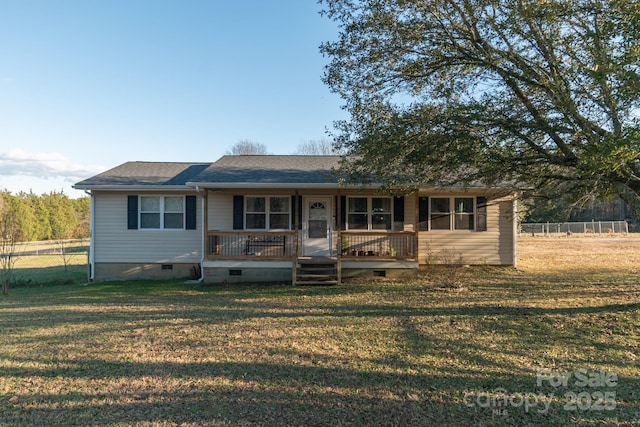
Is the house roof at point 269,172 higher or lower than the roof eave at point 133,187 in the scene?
higher

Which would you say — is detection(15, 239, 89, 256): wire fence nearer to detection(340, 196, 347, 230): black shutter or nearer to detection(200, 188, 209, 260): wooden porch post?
detection(200, 188, 209, 260): wooden porch post

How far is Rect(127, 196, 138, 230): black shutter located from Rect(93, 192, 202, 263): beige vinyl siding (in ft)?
0.45

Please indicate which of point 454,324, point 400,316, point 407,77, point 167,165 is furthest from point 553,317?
point 167,165

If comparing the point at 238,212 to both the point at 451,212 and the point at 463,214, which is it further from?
the point at 463,214

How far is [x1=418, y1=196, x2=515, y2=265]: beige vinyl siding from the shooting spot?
12.0 meters

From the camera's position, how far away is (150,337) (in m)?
5.68

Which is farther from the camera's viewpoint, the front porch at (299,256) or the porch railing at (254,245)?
the porch railing at (254,245)

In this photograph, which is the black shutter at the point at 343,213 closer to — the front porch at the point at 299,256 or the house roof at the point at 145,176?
the front porch at the point at 299,256

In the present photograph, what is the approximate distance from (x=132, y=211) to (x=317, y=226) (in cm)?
597

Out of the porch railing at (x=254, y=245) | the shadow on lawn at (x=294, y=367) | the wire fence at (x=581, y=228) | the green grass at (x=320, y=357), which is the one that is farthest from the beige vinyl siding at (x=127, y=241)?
the wire fence at (x=581, y=228)

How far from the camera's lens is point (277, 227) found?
11.5m

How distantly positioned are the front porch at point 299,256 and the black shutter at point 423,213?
1154mm

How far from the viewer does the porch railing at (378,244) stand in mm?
10797

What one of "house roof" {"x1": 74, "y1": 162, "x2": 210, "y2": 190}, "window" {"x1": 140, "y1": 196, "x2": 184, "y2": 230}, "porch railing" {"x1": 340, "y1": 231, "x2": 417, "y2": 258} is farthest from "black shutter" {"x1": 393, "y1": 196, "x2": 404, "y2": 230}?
"window" {"x1": 140, "y1": 196, "x2": 184, "y2": 230}
